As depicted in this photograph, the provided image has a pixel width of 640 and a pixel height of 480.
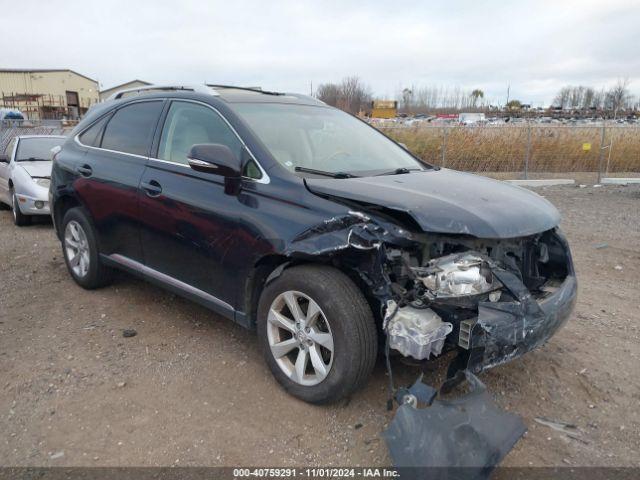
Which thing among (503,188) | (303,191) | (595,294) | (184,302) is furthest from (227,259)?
(595,294)

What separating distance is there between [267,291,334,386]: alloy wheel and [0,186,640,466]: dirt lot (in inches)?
7.8

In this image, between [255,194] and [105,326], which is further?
[105,326]

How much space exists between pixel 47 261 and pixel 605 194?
1116 centimetres

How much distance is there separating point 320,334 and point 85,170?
2910mm

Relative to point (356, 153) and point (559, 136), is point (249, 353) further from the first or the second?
point (559, 136)

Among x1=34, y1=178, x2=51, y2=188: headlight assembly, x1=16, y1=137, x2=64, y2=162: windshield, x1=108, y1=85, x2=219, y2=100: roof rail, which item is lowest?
x1=34, y1=178, x2=51, y2=188: headlight assembly

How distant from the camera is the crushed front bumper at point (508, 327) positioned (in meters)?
2.57

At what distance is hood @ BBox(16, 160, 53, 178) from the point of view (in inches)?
320

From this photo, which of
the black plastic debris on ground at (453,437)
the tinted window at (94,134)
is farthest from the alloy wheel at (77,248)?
the black plastic debris on ground at (453,437)

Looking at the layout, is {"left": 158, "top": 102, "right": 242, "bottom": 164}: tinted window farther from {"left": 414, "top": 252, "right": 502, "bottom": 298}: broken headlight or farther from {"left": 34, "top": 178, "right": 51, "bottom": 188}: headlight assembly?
{"left": 34, "top": 178, "right": 51, "bottom": 188}: headlight assembly

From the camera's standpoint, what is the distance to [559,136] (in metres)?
16.2

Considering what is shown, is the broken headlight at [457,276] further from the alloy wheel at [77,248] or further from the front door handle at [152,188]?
the alloy wheel at [77,248]

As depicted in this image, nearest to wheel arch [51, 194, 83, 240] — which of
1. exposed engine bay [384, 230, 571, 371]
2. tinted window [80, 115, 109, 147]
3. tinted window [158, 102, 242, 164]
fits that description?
tinted window [80, 115, 109, 147]

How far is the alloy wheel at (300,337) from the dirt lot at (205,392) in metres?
0.20
